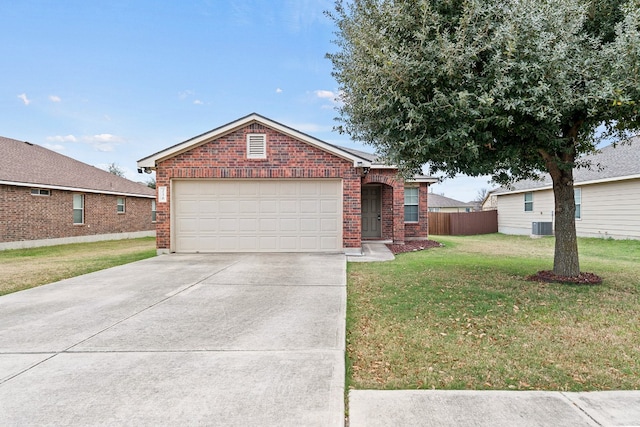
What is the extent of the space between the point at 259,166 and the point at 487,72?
7329mm

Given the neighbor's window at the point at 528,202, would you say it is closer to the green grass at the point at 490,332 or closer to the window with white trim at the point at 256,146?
the green grass at the point at 490,332

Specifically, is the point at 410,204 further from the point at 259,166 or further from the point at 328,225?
the point at 259,166

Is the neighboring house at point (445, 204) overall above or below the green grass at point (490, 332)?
above

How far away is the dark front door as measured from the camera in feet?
48.0

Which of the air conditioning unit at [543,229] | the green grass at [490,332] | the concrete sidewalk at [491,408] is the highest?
the air conditioning unit at [543,229]

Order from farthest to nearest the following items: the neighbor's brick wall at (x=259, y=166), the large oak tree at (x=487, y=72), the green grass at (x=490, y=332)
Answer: the neighbor's brick wall at (x=259, y=166)
the large oak tree at (x=487, y=72)
the green grass at (x=490, y=332)

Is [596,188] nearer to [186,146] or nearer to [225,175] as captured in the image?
[225,175]

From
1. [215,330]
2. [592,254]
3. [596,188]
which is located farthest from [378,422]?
[596,188]

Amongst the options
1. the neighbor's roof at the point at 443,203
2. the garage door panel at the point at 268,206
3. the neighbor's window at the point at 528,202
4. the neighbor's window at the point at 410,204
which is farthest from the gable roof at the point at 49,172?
the neighbor's roof at the point at 443,203

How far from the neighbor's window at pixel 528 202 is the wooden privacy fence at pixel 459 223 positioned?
9.22 ft

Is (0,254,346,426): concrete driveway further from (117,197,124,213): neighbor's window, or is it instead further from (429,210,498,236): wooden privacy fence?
(429,210,498,236): wooden privacy fence

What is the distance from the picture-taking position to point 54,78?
52.1 ft

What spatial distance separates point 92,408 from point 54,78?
1849 cm

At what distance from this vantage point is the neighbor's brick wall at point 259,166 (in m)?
10.8
